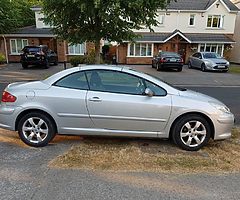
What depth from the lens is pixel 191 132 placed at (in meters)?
4.49

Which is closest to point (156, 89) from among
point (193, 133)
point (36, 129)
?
point (193, 133)

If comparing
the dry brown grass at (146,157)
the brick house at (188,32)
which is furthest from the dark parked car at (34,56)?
the dry brown grass at (146,157)

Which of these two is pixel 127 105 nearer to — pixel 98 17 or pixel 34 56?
pixel 98 17

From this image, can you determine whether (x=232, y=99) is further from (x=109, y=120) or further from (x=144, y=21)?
(x=109, y=120)

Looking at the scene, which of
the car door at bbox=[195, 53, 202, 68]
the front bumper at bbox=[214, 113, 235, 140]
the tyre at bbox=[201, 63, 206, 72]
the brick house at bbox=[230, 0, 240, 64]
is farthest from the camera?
the brick house at bbox=[230, 0, 240, 64]

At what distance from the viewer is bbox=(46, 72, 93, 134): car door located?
4.42 meters

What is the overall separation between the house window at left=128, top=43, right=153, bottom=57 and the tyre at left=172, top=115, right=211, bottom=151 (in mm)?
22266

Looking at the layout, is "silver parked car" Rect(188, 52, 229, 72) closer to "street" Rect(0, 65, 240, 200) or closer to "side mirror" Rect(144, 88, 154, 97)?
"side mirror" Rect(144, 88, 154, 97)

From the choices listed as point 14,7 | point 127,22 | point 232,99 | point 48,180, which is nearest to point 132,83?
point 48,180

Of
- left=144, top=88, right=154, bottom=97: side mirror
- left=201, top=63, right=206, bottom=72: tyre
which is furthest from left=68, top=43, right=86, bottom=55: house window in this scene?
left=144, top=88, right=154, bottom=97: side mirror

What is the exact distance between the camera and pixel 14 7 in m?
23.7

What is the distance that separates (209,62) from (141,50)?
825cm

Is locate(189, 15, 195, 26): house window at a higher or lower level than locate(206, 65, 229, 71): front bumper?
higher

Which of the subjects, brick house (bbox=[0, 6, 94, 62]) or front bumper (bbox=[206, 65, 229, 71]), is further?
brick house (bbox=[0, 6, 94, 62])
